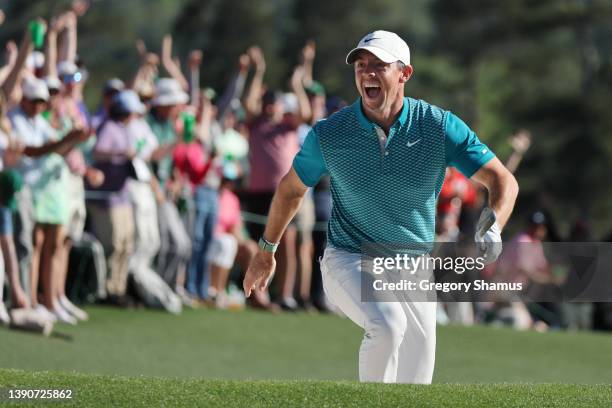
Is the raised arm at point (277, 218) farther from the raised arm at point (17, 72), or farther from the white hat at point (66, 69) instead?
the white hat at point (66, 69)

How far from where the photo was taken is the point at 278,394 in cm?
754

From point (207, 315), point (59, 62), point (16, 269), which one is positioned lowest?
point (207, 315)

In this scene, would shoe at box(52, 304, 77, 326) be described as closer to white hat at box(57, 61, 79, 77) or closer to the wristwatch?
white hat at box(57, 61, 79, 77)

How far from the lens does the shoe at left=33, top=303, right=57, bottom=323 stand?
12054mm

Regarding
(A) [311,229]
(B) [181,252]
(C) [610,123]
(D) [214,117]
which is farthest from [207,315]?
(C) [610,123]

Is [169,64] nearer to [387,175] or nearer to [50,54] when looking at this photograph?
[50,54]

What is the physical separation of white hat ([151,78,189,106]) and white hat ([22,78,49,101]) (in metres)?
2.53

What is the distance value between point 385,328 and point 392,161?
913 millimetres

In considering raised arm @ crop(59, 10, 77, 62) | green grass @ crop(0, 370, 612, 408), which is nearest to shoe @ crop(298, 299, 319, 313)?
raised arm @ crop(59, 10, 77, 62)

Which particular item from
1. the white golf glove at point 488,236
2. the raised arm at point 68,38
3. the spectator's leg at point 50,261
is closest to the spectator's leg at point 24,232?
the spectator's leg at point 50,261

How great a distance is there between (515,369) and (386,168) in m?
6.16

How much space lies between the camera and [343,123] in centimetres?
802

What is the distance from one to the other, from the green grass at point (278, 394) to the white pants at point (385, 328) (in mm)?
255

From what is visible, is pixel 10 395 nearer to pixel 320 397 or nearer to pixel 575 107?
pixel 320 397
